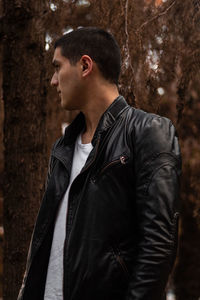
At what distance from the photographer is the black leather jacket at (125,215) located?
157 cm

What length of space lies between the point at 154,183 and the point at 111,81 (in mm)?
579

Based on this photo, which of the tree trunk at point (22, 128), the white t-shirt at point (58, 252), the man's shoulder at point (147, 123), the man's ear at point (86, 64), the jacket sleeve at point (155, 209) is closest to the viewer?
the jacket sleeve at point (155, 209)

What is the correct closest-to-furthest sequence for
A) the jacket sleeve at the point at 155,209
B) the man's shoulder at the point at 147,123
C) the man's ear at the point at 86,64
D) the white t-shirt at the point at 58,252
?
1. the jacket sleeve at the point at 155,209
2. the man's shoulder at the point at 147,123
3. the white t-shirt at the point at 58,252
4. the man's ear at the point at 86,64

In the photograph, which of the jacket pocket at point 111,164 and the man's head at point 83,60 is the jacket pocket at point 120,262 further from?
the man's head at point 83,60

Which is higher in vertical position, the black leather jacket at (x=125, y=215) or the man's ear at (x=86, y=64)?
the man's ear at (x=86, y=64)

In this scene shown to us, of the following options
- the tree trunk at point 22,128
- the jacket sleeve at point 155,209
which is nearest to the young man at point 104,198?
the jacket sleeve at point 155,209

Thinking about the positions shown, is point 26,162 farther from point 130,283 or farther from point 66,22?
point 130,283

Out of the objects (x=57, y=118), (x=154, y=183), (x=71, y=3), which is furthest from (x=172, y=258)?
(x=57, y=118)

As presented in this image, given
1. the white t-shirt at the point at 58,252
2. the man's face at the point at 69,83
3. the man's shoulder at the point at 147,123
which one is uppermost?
the man's face at the point at 69,83

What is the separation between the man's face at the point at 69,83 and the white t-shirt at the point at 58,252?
0.21 m

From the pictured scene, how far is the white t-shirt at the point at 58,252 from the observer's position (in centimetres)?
182

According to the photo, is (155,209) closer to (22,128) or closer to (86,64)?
(86,64)

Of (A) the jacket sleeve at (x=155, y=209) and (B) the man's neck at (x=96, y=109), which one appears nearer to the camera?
(A) the jacket sleeve at (x=155, y=209)

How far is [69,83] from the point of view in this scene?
1.95 meters
